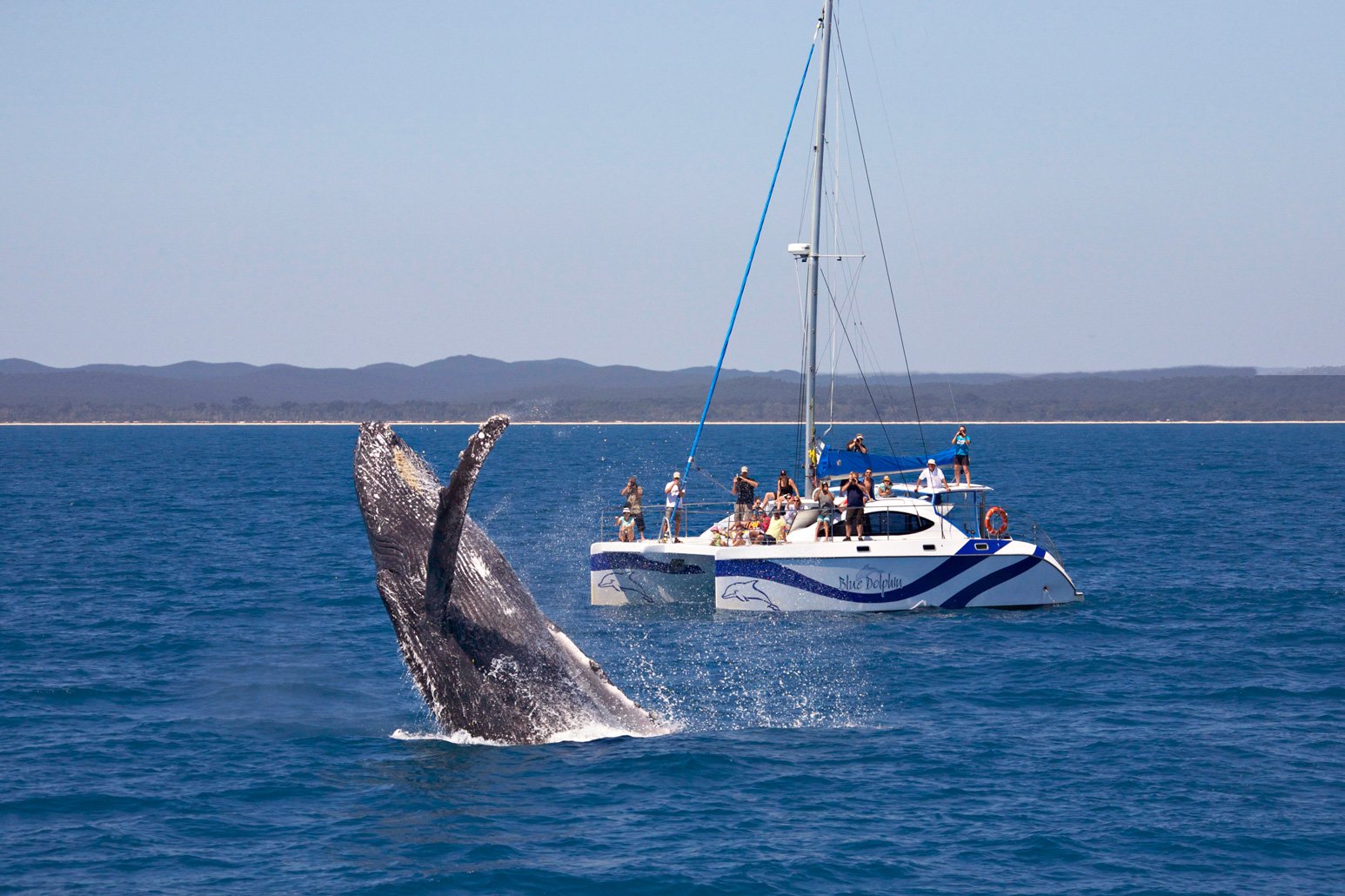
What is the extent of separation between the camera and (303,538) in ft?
125

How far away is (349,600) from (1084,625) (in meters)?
12.9

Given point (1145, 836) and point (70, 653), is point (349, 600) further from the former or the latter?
point (1145, 836)

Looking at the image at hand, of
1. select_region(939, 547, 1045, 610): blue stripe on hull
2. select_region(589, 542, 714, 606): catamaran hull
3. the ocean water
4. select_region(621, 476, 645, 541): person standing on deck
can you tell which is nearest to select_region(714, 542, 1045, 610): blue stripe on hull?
select_region(939, 547, 1045, 610): blue stripe on hull

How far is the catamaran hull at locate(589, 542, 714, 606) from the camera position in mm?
24047

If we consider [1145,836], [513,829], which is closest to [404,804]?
[513,829]

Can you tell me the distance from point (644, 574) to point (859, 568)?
12.5ft

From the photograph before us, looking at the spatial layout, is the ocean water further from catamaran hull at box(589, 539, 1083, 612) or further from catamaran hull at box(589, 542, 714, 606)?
catamaran hull at box(589, 542, 714, 606)

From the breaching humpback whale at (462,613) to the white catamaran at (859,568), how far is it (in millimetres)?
11327

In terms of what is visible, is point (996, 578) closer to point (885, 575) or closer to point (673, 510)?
point (885, 575)

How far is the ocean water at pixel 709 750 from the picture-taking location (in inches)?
437

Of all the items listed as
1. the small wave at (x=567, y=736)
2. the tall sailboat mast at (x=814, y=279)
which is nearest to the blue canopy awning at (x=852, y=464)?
the tall sailboat mast at (x=814, y=279)

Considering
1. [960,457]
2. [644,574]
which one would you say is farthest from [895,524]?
[644,574]

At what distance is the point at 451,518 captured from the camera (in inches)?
338

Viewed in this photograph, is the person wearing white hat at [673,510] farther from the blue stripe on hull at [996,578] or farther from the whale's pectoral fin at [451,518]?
the whale's pectoral fin at [451,518]
